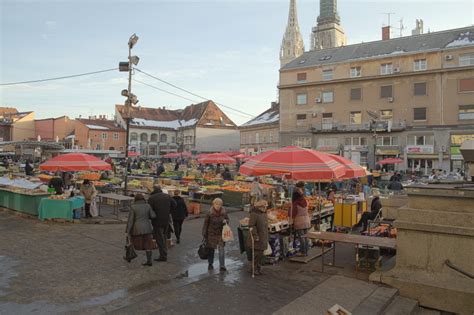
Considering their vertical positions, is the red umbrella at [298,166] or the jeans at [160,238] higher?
the red umbrella at [298,166]

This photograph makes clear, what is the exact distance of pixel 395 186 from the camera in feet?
69.7

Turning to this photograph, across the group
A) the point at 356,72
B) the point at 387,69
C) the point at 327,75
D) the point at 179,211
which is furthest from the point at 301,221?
the point at 327,75

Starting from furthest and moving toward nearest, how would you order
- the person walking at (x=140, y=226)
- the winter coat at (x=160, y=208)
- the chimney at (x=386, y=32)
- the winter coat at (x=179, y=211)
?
the chimney at (x=386, y=32) → the winter coat at (x=179, y=211) → the winter coat at (x=160, y=208) → the person walking at (x=140, y=226)

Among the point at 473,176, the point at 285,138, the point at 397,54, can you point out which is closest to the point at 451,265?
the point at 473,176

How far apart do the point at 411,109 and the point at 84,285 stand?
4480 cm

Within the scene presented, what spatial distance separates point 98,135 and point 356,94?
157 feet

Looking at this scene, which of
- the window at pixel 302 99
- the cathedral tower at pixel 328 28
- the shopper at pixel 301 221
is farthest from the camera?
the cathedral tower at pixel 328 28

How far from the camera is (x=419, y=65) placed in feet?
145

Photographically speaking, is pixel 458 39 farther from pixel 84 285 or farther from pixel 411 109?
pixel 84 285

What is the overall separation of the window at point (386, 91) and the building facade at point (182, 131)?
37974 mm

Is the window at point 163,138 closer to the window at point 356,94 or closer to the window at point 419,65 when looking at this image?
the window at point 356,94

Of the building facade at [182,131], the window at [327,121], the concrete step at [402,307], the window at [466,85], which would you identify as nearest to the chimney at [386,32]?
the window at [327,121]

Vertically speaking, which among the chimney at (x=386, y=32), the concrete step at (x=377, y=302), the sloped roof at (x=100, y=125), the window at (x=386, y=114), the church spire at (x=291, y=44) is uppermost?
the church spire at (x=291, y=44)

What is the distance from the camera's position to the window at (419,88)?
43938mm
